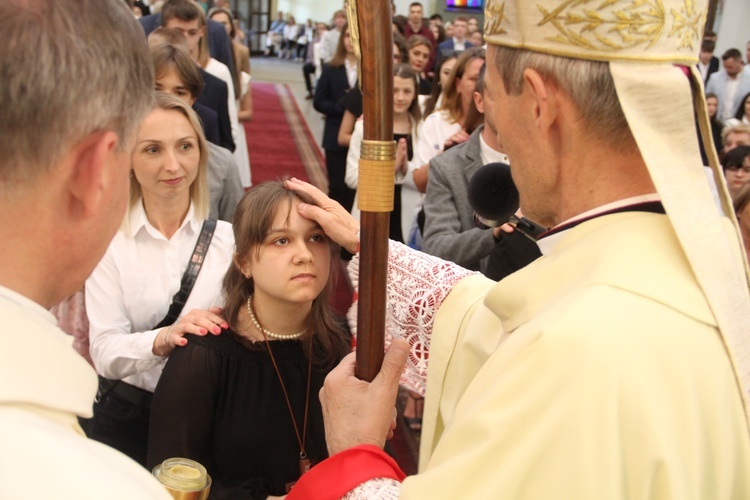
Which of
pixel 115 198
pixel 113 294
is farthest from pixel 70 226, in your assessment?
pixel 113 294

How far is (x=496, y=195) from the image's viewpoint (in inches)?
83.7

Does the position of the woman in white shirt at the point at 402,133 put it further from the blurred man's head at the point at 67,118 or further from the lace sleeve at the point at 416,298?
the blurred man's head at the point at 67,118

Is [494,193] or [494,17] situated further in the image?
[494,193]

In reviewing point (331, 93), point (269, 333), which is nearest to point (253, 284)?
point (269, 333)

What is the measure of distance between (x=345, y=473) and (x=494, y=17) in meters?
0.82

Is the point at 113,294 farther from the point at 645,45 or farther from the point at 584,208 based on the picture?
the point at 645,45

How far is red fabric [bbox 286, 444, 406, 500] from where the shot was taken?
54.7 inches

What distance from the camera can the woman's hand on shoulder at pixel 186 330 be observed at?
2.13 metres

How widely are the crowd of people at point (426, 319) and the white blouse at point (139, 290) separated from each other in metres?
0.02

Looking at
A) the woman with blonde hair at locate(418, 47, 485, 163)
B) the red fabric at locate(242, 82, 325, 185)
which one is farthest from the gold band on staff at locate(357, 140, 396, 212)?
the red fabric at locate(242, 82, 325, 185)

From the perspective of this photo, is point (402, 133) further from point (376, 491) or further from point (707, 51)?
point (707, 51)

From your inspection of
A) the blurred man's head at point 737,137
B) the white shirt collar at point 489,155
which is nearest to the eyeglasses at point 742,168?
the blurred man's head at point 737,137

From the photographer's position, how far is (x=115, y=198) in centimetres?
100

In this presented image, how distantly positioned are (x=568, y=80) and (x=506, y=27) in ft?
0.51
